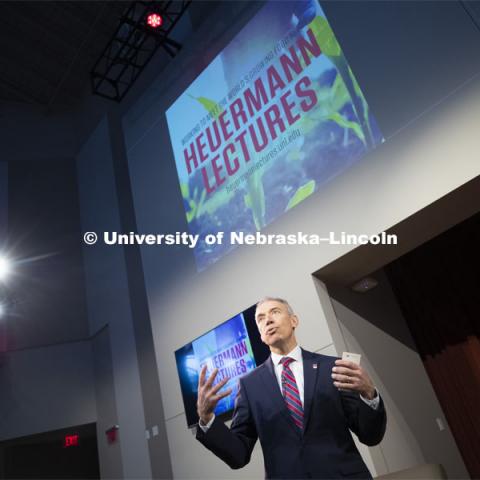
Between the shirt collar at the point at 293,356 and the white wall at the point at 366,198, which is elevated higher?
the white wall at the point at 366,198

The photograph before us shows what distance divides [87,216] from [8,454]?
4239 mm

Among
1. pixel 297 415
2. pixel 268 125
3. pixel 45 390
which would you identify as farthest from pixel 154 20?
pixel 297 415

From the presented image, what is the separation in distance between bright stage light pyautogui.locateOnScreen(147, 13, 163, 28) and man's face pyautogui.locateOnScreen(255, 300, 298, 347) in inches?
192

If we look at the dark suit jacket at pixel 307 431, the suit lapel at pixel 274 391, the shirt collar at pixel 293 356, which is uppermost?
the shirt collar at pixel 293 356

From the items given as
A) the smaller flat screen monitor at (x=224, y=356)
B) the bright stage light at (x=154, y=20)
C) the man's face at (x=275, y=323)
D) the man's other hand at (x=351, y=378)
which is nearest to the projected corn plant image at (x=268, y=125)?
the smaller flat screen monitor at (x=224, y=356)

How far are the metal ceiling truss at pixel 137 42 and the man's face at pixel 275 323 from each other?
484 centimetres

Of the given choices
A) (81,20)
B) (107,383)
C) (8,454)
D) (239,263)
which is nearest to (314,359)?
(239,263)

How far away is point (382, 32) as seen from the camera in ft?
13.0

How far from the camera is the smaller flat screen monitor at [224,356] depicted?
420 centimetres

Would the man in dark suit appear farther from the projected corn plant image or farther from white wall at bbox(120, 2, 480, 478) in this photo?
the projected corn plant image

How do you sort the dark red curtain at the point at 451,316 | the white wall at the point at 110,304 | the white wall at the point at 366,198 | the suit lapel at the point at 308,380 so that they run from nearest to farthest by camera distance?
the suit lapel at the point at 308,380, the white wall at the point at 366,198, the dark red curtain at the point at 451,316, the white wall at the point at 110,304

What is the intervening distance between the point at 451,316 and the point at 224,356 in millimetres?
2145

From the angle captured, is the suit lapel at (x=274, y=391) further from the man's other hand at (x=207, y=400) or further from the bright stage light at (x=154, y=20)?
the bright stage light at (x=154, y=20)

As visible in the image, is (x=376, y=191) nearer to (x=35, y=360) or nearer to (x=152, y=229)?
(x=152, y=229)
